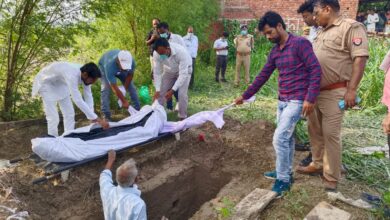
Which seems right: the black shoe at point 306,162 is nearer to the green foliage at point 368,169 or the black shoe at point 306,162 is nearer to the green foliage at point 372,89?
the green foliage at point 368,169

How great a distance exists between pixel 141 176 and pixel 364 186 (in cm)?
287

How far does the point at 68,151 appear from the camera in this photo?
14.4 feet

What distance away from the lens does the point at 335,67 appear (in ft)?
11.8

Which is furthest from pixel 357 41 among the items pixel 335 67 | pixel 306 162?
pixel 306 162

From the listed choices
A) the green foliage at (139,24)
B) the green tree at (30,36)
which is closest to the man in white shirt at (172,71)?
the green tree at (30,36)

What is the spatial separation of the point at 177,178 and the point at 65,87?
2.18m

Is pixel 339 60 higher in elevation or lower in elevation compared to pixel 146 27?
lower

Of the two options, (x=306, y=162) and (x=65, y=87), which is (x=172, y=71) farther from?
(x=306, y=162)

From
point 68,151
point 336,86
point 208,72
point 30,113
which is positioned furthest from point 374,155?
point 208,72

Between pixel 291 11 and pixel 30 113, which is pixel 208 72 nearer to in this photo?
pixel 291 11

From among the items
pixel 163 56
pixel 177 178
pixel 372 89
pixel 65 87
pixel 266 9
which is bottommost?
pixel 177 178

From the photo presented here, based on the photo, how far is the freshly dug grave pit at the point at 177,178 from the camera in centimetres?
408

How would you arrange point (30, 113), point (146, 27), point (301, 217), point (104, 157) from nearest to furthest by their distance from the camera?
point (301, 217)
point (104, 157)
point (30, 113)
point (146, 27)

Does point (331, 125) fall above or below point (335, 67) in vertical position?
below
